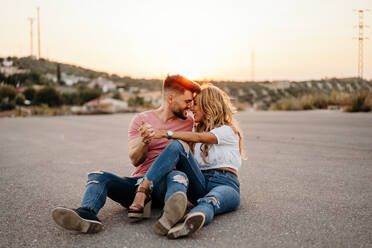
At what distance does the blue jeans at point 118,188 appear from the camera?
284 cm

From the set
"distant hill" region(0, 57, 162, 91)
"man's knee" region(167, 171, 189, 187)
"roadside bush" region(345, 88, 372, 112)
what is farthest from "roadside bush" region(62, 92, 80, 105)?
"man's knee" region(167, 171, 189, 187)

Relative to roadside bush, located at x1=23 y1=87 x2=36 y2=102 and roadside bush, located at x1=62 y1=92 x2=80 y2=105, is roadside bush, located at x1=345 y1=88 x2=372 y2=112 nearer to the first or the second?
roadside bush, located at x1=62 y1=92 x2=80 y2=105

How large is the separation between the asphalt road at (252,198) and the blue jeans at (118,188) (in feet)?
0.60

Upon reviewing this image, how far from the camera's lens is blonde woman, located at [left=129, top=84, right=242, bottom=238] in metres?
2.95

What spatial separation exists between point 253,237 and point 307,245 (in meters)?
0.37

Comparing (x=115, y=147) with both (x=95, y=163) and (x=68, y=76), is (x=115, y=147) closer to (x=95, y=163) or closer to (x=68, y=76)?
(x=95, y=163)

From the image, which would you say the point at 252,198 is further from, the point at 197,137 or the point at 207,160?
the point at 197,137

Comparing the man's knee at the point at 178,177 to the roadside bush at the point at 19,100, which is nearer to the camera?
the man's knee at the point at 178,177

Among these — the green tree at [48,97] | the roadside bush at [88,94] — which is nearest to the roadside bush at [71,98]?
the roadside bush at [88,94]

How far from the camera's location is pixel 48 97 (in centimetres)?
3058

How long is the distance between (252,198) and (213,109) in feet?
3.34

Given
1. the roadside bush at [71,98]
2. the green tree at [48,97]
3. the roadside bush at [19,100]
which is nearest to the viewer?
the roadside bush at [19,100]

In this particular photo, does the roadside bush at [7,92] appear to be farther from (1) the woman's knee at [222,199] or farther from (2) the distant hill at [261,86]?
(1) the woman's knee at [222,199]

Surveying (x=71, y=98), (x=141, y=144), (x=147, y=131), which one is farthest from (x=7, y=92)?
(x=147, y=131)
